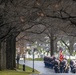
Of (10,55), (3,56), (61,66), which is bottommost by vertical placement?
(61,66)

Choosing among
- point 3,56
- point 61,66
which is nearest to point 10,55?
point 3,56

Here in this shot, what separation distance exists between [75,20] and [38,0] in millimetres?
3035

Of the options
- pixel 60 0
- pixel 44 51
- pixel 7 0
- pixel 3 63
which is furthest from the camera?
pixel 44 51

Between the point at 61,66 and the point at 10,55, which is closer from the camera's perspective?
the point at 10,55

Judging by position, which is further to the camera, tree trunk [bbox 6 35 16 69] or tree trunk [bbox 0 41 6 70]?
tree trunk [bbox 6 35 16 69]

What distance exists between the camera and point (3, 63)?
47781 mm

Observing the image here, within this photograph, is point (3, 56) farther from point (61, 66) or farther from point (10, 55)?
point (61, 66)

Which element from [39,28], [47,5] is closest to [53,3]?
[47,5]

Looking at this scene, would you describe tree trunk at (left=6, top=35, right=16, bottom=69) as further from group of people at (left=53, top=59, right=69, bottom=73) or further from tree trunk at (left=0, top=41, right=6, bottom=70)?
group of people at (left=53, top=59, right=69, bottom=73)

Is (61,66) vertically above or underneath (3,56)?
underneath

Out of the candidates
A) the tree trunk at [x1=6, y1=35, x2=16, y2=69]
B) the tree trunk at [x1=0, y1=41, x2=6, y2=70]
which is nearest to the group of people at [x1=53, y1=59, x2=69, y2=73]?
the tree trunk at [x1=6, y1=35, x2=16, y2=69]

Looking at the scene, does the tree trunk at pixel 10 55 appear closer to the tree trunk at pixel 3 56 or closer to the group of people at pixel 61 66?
the tree trunk at pixel 3 56

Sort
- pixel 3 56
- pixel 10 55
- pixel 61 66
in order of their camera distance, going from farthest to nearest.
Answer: pixel 61 66, pixel 10 55, pixel 3 56

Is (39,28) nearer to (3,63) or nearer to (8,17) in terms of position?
(3,63)
